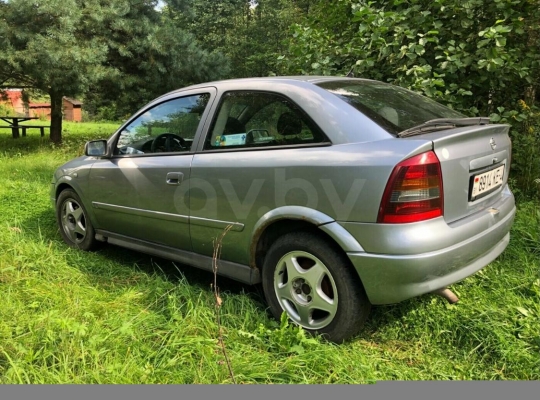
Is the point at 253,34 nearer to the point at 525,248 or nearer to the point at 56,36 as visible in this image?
the point at 56,36

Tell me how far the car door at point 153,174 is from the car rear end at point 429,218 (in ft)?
4.00

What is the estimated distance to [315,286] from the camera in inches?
98.0

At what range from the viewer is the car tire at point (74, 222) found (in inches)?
161

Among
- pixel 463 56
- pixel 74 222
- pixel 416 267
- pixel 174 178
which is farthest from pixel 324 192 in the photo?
pixel 463 56

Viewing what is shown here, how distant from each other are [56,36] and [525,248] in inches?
339

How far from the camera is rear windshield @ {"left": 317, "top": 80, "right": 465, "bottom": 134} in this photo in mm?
2506

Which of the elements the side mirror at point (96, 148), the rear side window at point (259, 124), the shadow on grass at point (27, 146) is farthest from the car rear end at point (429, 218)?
the shadow on grass at point (27, 146)

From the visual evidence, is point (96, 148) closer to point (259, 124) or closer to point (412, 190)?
point (259, 124)

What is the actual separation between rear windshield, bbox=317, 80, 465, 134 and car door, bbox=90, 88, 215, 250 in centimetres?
96

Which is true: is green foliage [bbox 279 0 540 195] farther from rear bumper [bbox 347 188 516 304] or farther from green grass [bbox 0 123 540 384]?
rear bumper [bbox 347 188 516 304]

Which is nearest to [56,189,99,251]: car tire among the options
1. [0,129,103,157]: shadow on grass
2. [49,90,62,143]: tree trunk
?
[0,129,103,157]: shadow on grass

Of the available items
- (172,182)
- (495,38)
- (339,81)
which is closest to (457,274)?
(339,81)

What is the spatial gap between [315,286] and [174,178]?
127cm

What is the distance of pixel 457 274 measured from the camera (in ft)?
7.66
